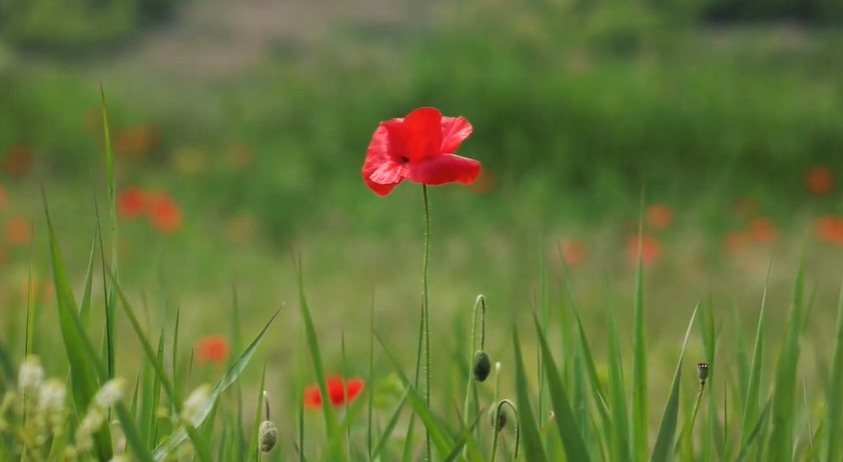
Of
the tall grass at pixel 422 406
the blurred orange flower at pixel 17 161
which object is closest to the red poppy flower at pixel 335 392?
the tall grass at pixel 422 406

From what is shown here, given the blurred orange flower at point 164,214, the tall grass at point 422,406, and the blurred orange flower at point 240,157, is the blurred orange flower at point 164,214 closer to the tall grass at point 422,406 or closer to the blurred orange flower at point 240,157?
the blurred orange flower at point 240,157

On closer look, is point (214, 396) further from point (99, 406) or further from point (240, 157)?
point (240, 157)

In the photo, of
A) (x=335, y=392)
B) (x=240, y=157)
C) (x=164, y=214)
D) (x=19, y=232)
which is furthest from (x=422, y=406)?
(x=240, y=157)

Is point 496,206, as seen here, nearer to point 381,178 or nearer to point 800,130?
point 800,130

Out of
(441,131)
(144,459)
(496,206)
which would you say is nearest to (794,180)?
(496,206)

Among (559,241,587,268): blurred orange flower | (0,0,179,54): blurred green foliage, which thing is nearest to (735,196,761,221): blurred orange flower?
(559,241,587,268): blurred orange flower

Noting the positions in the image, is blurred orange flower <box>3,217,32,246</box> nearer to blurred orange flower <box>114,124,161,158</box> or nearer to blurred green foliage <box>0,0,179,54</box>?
blurred orange flower <box>114,124,161,158</box>

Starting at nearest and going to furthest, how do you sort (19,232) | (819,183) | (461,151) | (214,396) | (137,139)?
(214,396)
(19,232)
(819,183)
(137,139)
(461,151)
